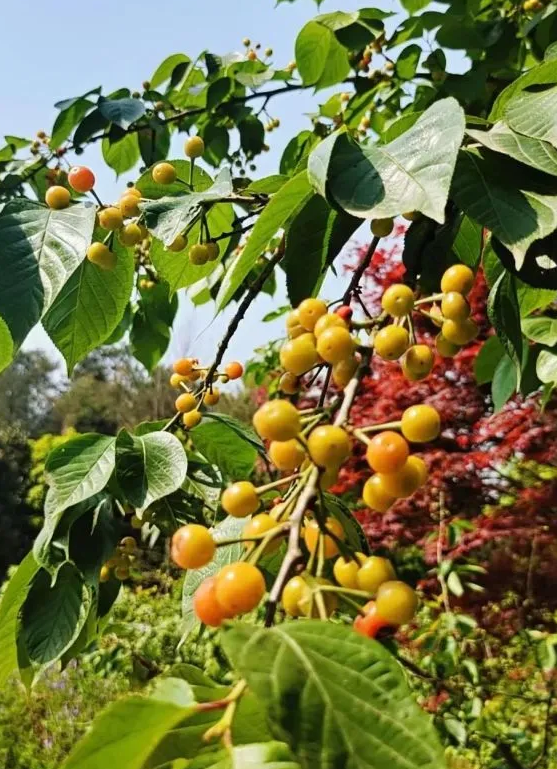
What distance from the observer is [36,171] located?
1.99 meters

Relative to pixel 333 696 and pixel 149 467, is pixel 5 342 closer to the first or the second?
pixel 149 467

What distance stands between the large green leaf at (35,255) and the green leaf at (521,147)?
0.34m

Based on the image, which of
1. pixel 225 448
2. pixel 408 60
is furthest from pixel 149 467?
pixel 408 60

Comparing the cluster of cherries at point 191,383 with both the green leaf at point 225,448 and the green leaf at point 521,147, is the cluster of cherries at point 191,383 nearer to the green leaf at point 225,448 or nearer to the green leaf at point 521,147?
the green leaf at point 225,448

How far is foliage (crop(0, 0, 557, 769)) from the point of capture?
294 mm

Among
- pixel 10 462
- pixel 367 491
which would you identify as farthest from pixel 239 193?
Answer: pixel 10 462

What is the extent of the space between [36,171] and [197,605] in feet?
6.15

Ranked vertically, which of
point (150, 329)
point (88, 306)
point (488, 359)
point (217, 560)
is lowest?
point (488, 359)

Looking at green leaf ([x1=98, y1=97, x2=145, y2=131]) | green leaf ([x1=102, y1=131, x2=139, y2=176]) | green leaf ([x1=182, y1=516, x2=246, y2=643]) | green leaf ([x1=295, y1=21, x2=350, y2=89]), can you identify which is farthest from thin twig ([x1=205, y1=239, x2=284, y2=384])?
green leaf ([x1=102, y1=131, x2=139, y2=176])

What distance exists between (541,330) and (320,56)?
99cm

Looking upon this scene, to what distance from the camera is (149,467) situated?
2.71 ft

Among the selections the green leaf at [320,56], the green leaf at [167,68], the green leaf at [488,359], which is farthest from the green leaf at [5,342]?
the green leaf at [167,68]

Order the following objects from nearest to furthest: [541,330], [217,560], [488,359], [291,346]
→ 1. [291,346]
2. [217,560]
3. [541,330]
4. [488,359]

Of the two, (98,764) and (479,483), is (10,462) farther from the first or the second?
(98,764)
